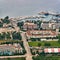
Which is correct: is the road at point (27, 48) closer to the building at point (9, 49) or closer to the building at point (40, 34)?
the building at point (40, 34)

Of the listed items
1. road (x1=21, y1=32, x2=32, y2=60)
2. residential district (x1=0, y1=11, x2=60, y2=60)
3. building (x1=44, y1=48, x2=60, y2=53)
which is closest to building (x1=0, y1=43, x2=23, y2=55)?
residential district (x1=0, y1=11, x2=60, y2=60)

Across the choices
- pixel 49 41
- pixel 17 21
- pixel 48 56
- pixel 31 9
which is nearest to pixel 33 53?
pixel 48 56

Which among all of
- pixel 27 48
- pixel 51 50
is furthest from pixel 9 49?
pixel 51 50

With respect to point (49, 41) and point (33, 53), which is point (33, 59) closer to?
point (33, 53)

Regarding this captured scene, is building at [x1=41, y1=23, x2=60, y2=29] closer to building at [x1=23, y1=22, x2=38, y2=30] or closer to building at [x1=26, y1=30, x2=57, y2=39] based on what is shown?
building at [x1=23, y1=22, x2=38, y2=30]

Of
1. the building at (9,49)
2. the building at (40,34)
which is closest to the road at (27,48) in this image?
the building at (40,34)

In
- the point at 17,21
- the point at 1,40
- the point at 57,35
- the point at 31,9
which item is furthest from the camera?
the point at 31,9

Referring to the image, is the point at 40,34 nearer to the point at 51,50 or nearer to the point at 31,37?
the point at 31,37
